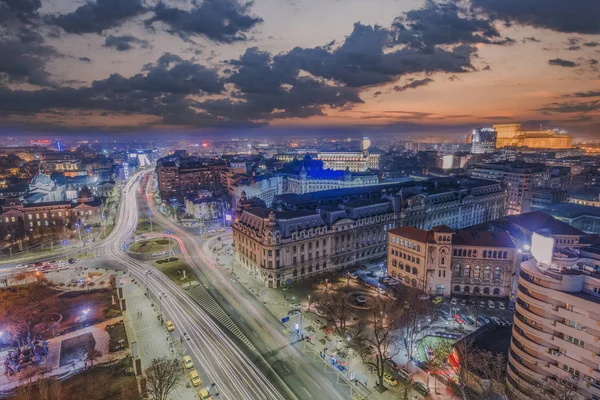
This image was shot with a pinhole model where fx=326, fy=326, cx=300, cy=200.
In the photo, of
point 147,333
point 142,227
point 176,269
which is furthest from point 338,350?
point 142,227

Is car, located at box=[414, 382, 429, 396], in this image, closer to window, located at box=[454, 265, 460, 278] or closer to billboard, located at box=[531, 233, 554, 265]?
billboard, located at box=[531, 233, 554, 265]

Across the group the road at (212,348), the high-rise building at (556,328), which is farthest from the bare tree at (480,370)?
the road at (212,348)

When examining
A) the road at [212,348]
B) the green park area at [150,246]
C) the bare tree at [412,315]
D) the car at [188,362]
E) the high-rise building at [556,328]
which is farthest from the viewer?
the green park area at [150,246]

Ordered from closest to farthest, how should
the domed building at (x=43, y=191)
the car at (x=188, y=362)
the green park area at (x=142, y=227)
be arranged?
the car at (x=188, y=362) → the green park area at (x=142, y=227) → the domed building at (x=43, y=191)

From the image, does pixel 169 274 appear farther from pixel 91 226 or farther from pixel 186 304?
pixel 91 226

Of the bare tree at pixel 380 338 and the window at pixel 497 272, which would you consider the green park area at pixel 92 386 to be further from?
the window at pixel 497 272

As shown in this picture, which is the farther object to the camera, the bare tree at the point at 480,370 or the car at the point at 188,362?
the car at the point at 188,362

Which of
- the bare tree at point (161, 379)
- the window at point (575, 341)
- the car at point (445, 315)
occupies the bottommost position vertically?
the car at point (445, 315)

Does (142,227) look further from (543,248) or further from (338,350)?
(543,248)

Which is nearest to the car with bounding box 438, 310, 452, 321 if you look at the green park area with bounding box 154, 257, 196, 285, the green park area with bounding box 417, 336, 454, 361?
the green park area with bounding box 417, 336, 454, 361
